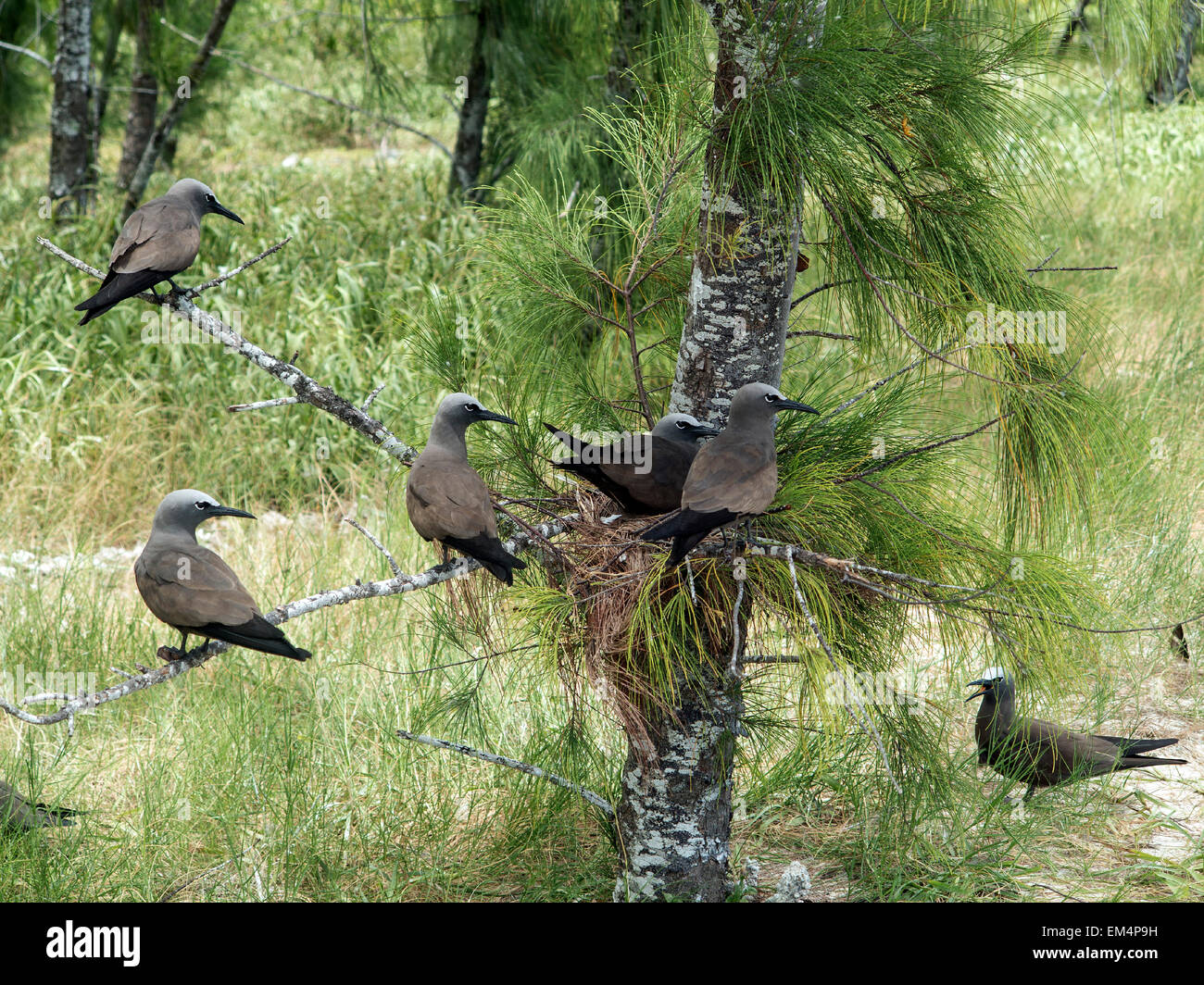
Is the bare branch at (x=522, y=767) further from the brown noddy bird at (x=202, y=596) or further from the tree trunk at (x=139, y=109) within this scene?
the tree trunk at (x=139, y=109)

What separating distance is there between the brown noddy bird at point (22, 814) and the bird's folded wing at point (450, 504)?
1469mm

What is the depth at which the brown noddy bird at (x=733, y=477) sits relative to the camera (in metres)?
1.65

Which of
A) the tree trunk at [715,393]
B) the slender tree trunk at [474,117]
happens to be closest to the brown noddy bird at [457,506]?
the tree trunk at [715,393]

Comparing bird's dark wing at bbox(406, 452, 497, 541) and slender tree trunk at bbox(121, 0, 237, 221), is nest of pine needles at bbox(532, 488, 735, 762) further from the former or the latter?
slender tree trunk at bbox(121, 0, 237, 221)

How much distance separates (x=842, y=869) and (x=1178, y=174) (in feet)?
22.4

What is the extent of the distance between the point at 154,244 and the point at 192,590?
0.62 metres

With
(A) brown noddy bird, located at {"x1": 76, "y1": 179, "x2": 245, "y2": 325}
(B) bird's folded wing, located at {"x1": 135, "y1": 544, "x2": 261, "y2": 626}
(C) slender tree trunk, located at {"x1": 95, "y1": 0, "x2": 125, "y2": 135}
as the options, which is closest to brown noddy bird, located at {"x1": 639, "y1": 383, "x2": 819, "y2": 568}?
(B) bird's folded wing, located at {"x1": 135, "y1": 544, "x2": 261, "y2": 626}

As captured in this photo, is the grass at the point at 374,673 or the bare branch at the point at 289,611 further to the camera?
the grass at the point at 374,673

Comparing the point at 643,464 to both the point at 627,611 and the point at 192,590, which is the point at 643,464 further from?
the point at 192,590

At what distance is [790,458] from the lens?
2.05m

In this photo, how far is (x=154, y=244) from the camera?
1.89 metres

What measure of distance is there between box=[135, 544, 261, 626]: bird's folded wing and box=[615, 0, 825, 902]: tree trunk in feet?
2.72
